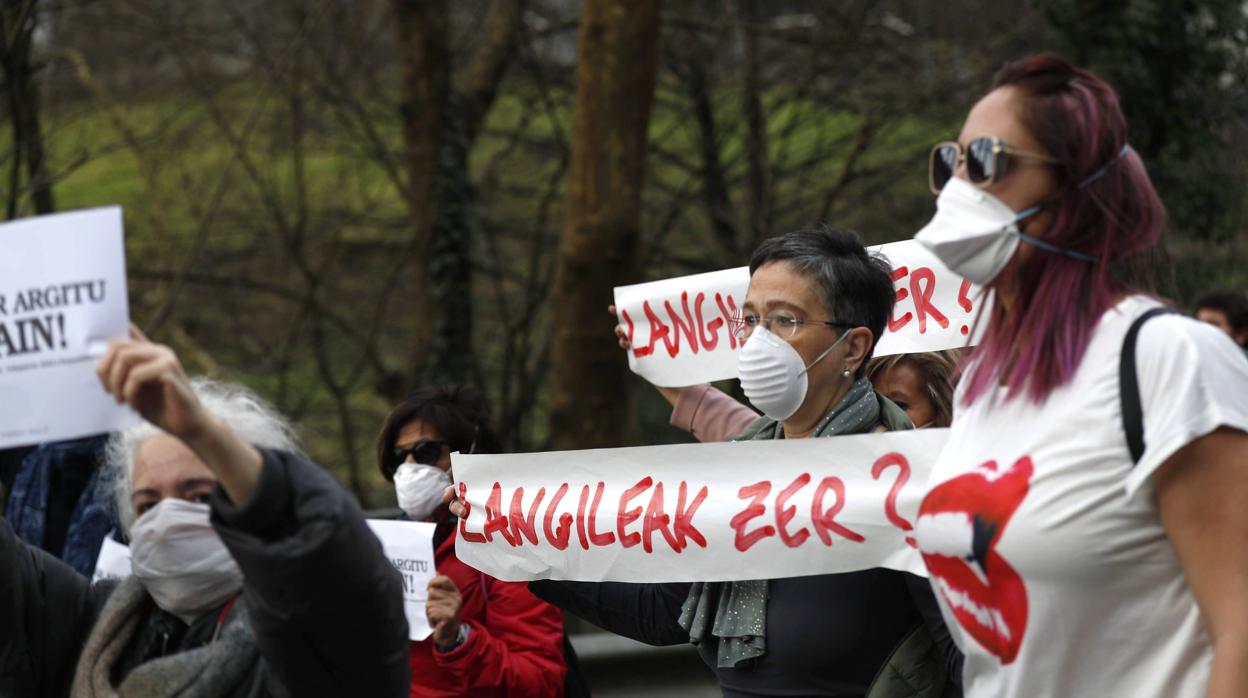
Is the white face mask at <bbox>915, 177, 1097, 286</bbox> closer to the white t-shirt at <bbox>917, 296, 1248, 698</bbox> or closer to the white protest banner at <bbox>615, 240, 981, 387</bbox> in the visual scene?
the white t-shirt at <bbox>917, 296, 1248, 698</bbox>

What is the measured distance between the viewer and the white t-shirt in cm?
201

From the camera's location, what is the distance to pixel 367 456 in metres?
13.1

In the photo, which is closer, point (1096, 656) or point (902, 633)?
point (1096, 656)

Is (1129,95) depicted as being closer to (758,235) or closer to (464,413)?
(758,235)

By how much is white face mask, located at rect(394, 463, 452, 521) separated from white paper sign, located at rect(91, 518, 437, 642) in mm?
90

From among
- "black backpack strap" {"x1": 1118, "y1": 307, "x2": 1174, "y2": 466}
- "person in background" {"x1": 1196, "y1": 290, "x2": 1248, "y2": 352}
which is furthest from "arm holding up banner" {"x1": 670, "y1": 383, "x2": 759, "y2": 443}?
"person in background" {"x1": 1196, "y1": 290, "x2": 1248, "y2": 352}

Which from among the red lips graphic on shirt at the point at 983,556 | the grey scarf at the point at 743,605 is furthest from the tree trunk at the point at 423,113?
the red lips graphic on shirt at the point at 983,556

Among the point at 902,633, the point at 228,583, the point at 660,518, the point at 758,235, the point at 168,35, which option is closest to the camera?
the point at 228,583

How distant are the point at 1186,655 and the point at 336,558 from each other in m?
1.19

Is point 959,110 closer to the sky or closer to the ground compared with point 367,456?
closer to the sky

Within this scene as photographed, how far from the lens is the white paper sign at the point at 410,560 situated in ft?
11.9

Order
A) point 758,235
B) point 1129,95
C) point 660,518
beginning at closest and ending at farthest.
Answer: point 660,518, point 1129,95, point 758,235

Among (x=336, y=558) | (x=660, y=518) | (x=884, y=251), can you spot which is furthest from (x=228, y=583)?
(x=884, y=251)

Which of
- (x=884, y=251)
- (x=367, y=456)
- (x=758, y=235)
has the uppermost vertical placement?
(x=884, y=251)
